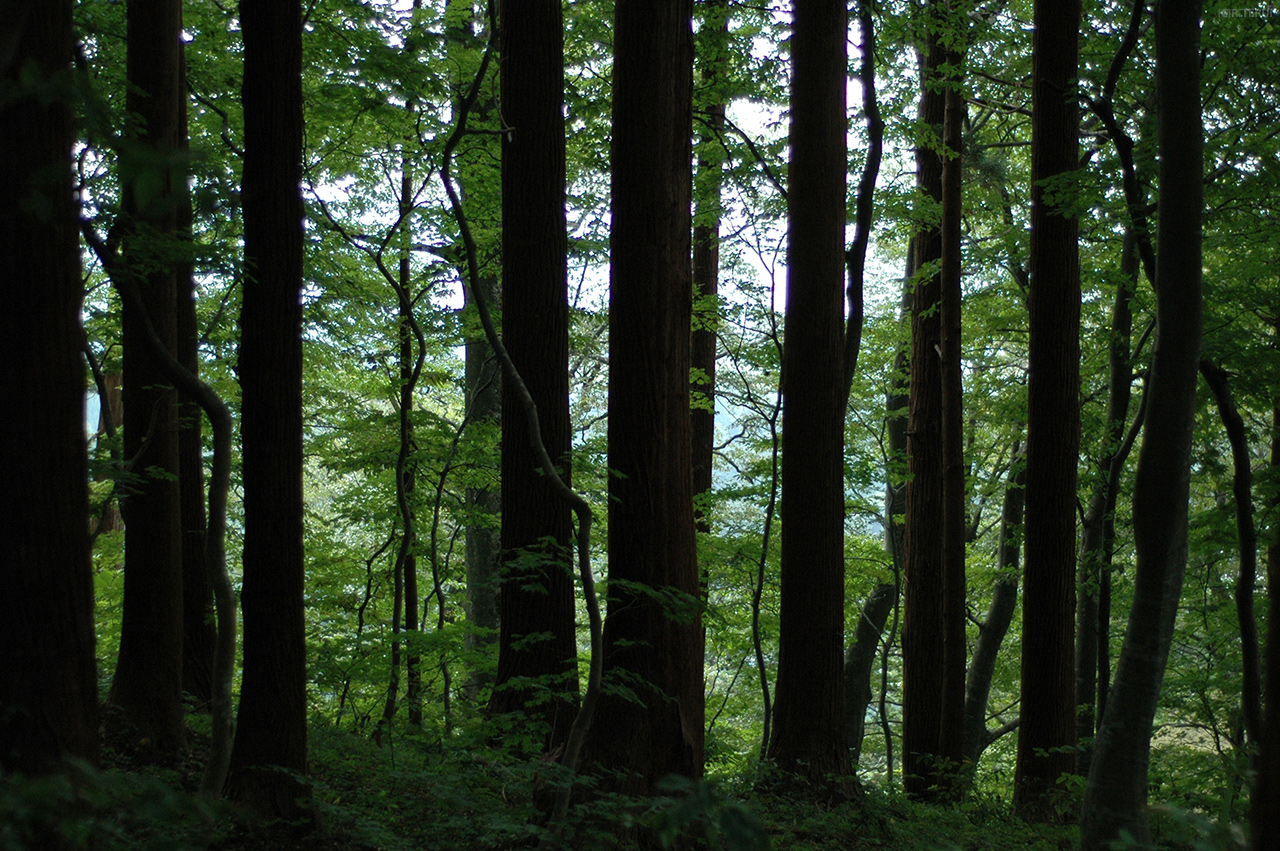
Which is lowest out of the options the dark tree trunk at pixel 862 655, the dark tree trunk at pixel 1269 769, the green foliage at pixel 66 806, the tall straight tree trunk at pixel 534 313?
the dark tree trunk at pixel 862 655

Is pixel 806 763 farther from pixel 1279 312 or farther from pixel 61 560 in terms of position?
pixel 1279 312

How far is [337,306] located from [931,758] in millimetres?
9076

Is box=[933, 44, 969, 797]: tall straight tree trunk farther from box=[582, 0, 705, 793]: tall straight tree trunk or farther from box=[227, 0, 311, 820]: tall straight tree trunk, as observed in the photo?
box=[227, 0, 311, 820]: tall straight tree trunk

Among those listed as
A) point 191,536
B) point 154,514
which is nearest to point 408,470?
point 191,536

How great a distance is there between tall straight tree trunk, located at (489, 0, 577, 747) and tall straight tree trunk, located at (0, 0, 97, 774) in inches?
145

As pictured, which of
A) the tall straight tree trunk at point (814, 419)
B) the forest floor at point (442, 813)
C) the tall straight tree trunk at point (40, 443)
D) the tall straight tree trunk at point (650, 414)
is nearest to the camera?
the forest floor at point (442, 813)

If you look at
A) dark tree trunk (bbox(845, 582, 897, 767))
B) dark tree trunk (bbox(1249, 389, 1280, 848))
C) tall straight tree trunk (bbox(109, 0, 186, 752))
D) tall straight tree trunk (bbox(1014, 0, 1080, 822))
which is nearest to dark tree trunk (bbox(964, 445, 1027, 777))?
dark tree trunk (bbox(845, 582, 897, 767))

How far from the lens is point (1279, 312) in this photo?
7.46 m

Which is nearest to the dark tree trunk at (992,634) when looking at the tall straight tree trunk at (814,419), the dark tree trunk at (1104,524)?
the dark tree trunk at (1104,524)

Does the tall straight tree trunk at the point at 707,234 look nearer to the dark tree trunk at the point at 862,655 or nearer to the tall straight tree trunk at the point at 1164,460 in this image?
the dark tree trunk at the point at 862,655

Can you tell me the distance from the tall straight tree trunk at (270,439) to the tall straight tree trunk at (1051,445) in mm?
6397

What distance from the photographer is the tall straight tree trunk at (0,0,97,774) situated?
2613 millimetres

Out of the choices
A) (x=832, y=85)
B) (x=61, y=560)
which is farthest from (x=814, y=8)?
(x=61, y=560)

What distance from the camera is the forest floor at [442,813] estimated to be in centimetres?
186
